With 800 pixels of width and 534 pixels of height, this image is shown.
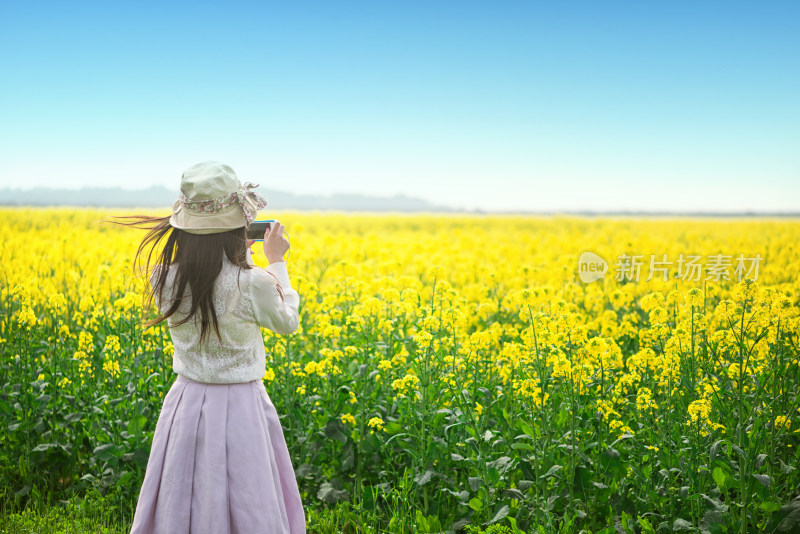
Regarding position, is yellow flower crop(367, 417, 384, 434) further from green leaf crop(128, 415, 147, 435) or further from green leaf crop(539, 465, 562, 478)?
green leaf crop(128, 415, 147, 435)

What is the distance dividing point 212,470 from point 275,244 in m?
0.94

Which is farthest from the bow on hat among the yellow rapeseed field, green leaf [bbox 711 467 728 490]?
green leaf [bbox 711 467 728 490]

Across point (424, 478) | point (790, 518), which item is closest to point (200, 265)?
point (424, 478)

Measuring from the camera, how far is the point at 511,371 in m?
4.05

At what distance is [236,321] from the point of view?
2521 millimetres

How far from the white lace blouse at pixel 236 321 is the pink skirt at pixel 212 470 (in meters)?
0.08

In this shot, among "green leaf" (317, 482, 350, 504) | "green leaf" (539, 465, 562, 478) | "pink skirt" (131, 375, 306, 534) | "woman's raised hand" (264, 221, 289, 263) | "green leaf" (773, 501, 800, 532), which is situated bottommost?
"green leaf" (317, 482, 350, 504)

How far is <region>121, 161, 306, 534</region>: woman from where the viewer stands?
8.13 ft

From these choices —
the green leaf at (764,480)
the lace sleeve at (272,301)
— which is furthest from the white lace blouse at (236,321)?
the green leaf at (764,480)

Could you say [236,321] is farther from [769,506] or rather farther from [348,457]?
[769,506]

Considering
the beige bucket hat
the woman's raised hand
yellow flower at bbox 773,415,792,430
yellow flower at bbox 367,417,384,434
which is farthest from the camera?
yellow flower at bbox 367,417,384,434

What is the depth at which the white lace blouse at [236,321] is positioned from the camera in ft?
8.12

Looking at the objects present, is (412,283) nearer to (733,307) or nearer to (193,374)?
(733,307)

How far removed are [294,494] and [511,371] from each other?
178 cm
